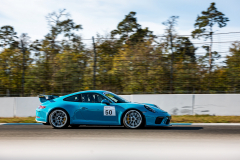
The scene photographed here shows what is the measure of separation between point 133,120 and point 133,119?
0.03m

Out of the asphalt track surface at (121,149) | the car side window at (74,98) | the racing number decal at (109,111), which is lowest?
the asphalt track surface at (121,149)

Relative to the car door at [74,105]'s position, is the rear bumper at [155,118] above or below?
below

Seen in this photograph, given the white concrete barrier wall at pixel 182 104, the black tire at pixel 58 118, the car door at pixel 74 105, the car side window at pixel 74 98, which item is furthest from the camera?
the white concrete barrier wall at pixel 182 104

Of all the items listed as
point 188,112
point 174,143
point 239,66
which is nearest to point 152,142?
point 174,143

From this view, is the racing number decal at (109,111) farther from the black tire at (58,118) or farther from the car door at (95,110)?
the black tire at (58,118)

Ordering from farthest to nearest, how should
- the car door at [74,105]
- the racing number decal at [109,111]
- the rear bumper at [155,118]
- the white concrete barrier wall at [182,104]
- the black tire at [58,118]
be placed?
the white concrete barrier wall at [182,104]
the black tire at [58,118]
the car door at [74,105]
the racing number decal at [109,111]
the rear bumper at [155,118]

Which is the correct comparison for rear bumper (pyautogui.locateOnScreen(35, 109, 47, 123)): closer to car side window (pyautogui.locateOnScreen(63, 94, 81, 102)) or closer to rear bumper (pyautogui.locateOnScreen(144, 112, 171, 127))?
car side window (pyautogui.locateOnScreen(63, 94, 81, 102))

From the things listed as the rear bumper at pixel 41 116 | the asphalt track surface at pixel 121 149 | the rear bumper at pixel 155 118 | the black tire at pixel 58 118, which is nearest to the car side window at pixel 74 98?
the black tire at pixel 58 118

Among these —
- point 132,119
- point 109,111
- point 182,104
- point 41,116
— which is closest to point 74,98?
point 41,116

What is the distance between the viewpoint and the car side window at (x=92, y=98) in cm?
903

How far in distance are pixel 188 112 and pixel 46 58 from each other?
7.29m

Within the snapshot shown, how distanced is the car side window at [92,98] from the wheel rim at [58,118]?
0.78m

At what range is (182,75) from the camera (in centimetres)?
1388

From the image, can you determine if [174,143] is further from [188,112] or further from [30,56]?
[30,56]
